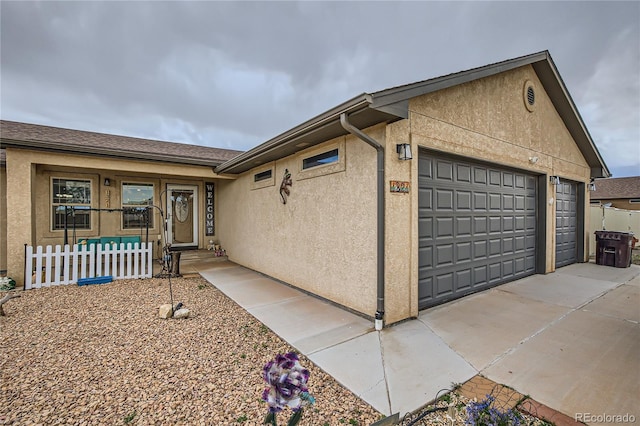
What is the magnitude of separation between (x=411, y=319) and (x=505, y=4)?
9.88 metres

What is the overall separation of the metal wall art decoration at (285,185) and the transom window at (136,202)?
572cm

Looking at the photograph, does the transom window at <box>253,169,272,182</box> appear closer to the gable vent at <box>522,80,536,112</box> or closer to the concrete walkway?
the concrete walkway

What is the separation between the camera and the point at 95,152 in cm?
675

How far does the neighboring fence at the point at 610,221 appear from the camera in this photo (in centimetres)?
1019

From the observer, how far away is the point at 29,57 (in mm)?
9359

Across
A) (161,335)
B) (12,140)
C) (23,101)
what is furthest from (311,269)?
(23,101)

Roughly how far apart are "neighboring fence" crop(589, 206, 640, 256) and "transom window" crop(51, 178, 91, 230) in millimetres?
17016

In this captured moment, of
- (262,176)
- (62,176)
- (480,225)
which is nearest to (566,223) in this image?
(480,225)

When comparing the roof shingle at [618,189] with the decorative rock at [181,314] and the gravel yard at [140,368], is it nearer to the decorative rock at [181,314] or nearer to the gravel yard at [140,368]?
the gravel yard at [140,368]

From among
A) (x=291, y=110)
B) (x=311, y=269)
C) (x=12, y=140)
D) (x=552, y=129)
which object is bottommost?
(x=311, y=269)

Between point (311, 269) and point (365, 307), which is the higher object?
point (311, 269)

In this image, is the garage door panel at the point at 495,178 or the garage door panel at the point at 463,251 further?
the garage door panel at the point at 495,178

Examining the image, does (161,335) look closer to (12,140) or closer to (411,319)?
(411,319)

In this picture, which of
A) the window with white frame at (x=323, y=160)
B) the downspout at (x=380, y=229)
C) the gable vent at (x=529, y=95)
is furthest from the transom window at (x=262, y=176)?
the gable vent at (x=529, y=95)
